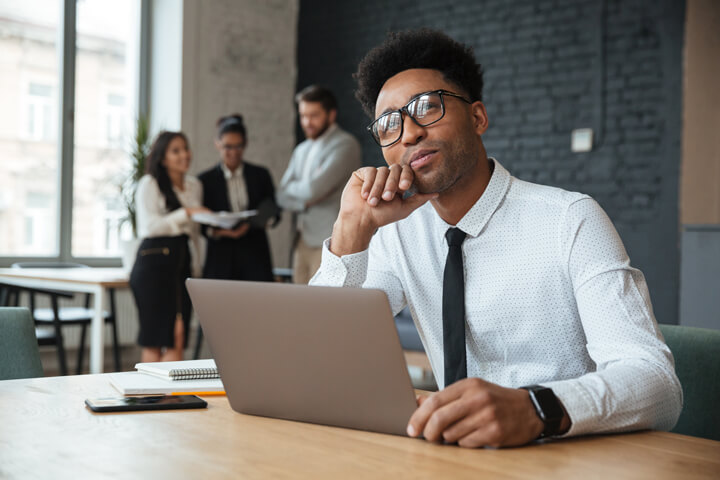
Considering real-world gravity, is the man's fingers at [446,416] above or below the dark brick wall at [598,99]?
below

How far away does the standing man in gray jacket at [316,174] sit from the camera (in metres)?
4.81

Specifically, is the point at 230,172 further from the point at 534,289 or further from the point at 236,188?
the point at 534,289

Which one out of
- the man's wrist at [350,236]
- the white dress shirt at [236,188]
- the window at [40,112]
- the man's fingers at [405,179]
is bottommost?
the man's wrist at [350,236]

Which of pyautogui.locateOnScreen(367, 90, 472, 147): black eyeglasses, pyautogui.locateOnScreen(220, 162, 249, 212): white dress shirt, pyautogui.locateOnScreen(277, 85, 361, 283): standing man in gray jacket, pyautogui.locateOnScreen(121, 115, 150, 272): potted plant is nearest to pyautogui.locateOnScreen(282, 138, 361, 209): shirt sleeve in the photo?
pyautogui.locateOnScreen(277, 85, 361, 283): standing man in gray jacket

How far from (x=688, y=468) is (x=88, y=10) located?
6310 mm

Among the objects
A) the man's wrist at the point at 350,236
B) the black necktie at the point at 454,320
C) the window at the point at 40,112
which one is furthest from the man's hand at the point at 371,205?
the window at the point at 40,112

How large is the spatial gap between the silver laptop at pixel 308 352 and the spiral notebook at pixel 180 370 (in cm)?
25

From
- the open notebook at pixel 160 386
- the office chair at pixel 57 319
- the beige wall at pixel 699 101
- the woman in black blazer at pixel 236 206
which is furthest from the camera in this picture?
the beige wall at pixel 699 101

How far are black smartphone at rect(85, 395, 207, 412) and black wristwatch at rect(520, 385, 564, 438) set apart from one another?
0.52 metres

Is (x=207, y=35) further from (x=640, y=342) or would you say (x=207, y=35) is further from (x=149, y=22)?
(x=640, y=342)

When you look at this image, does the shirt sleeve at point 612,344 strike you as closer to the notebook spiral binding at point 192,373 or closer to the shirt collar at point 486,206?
the shirt collar at point 486,206

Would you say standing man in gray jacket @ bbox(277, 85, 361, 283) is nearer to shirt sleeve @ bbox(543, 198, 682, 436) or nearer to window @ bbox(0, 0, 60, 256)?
window @ bbox(0, 0, 60, 256)

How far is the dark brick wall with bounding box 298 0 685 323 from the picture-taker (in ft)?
16.6

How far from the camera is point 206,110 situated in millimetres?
6723
